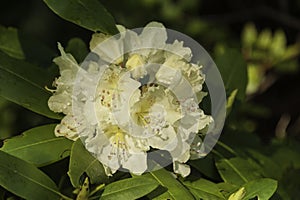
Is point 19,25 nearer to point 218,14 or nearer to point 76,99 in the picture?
point 218,14

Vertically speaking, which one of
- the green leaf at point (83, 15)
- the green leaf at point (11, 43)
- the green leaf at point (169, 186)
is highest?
the green leaf at point (83, 15)

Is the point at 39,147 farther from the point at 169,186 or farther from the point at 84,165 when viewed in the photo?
the point at 169,186

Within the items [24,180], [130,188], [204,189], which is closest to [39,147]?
[24,180]

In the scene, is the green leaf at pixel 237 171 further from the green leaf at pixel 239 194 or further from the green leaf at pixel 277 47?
the green leaf at pixel 277 47

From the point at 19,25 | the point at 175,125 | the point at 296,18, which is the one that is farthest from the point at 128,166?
the point at 296,18

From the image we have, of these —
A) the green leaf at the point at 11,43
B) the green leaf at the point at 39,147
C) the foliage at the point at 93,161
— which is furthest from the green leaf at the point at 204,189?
the green leaf at the point at 11,43

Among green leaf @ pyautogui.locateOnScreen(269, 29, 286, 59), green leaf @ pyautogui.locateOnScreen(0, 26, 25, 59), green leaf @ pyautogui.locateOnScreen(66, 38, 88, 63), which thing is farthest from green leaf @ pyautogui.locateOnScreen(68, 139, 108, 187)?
green leaf @ pyautogui.locateOnScreen(269, 29, 286, 59)
